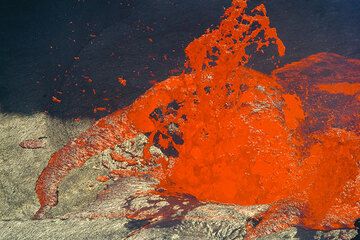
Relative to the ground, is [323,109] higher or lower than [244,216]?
higher

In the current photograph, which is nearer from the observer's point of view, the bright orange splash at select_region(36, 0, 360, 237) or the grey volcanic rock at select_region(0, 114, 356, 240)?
the grey volcanic rock at select_region(0, 114, 356, 240)

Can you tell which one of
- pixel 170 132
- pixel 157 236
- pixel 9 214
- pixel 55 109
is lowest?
pixel 9 214

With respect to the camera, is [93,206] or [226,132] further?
[226,132]

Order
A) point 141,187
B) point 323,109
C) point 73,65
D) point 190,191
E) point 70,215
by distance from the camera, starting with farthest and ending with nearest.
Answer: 1. point 73,65
2. point 323,109
3. point 190,191
4. point 141,187
5. point 70,215

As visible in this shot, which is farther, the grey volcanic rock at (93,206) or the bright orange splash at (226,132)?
the bright orange splash at (226,132)

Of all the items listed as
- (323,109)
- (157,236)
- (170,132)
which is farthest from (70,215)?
(323,109)

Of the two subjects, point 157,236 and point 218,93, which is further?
point 218,93

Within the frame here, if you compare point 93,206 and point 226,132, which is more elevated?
point 226,132

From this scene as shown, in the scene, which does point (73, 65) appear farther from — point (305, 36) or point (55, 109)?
point (305, 36)
